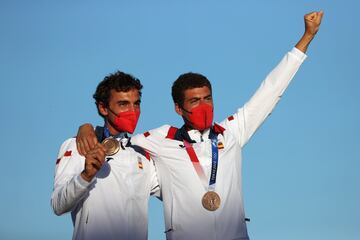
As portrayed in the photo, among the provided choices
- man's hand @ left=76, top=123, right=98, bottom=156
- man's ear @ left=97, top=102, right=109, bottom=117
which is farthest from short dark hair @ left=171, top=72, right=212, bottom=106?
man's hand @ left=76, top=123, right=98, bottom=156

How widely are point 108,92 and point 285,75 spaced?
2.36 metres

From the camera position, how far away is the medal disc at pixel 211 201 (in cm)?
871

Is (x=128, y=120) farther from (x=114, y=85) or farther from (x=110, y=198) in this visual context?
(x=110, y=198)

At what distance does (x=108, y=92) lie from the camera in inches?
371

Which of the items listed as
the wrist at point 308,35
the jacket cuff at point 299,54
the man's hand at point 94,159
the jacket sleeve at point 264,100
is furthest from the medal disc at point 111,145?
the wrist at point 308,35

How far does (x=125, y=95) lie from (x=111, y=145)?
71 centimetres

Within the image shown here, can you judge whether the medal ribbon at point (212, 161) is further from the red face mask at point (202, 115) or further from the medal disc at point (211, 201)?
the red face mask at point (202, 115)

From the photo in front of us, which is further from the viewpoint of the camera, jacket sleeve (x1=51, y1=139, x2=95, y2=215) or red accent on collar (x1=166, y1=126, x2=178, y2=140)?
red accent on collar (x1=166, y1=126, x2=178, y2=140)

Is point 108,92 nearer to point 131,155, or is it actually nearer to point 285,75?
point 131,155

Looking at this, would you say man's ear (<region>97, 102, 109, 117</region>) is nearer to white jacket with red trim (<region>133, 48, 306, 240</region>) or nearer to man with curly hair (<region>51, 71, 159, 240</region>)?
man with curly hair (<region>51, 71, 159, 240</region>)

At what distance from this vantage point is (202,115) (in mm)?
9234

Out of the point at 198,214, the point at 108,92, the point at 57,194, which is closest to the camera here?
the point at 57,194

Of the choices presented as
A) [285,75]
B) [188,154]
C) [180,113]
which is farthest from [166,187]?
[285,75]

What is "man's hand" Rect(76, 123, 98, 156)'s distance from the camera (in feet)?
28.5
